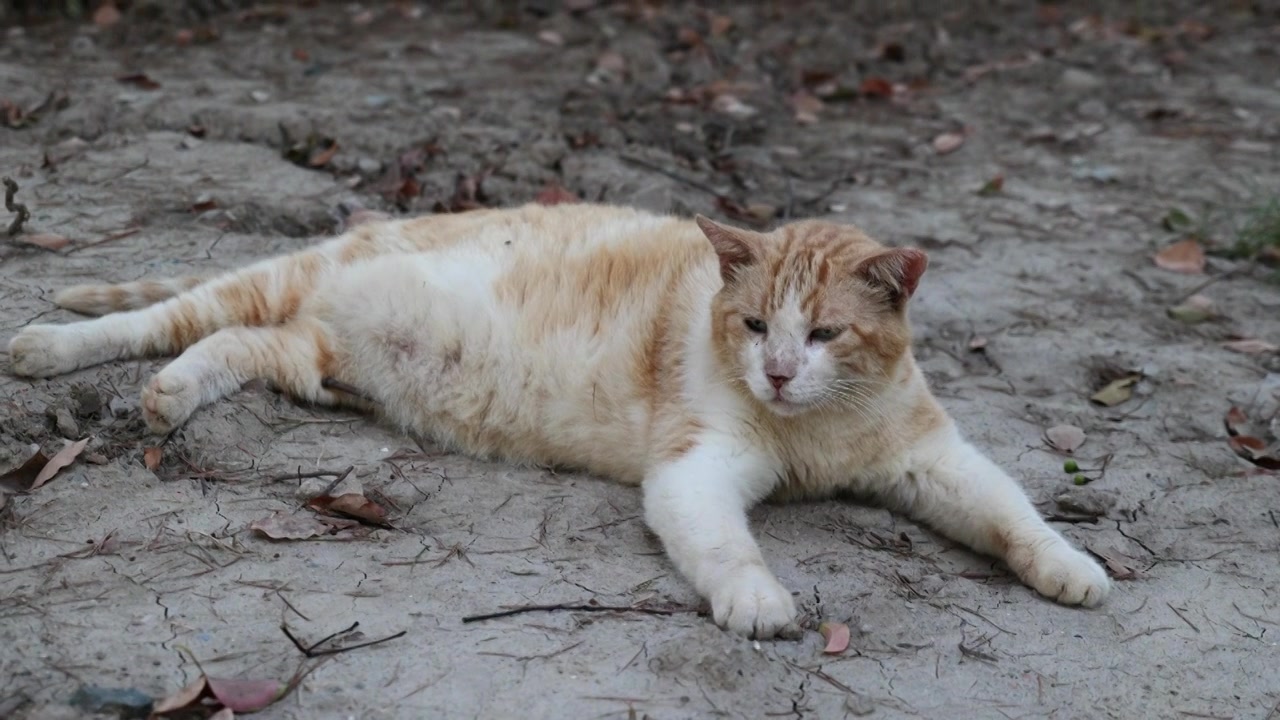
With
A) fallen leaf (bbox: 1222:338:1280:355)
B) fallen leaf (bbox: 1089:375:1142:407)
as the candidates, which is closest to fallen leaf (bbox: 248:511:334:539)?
fallen leaf (bbox: 1089:375:1142:407)

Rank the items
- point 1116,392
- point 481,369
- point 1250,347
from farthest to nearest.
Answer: point 1250,347, point 1116,392, point 481,369

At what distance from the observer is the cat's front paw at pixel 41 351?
396 centimetres

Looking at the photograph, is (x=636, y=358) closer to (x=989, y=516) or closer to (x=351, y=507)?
(x=351, y=507)

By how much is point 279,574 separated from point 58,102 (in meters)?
4.27

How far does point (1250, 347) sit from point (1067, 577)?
8.24ft

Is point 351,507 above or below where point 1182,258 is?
above

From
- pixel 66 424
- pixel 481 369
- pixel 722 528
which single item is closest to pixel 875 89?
pixel 481 369

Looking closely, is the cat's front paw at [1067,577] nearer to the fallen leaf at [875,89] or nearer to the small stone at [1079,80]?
the fallen leaf at [875,89]

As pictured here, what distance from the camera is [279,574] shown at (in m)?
3.18

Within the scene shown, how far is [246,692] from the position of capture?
2670mm

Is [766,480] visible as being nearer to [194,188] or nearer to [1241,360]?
[1241,360]

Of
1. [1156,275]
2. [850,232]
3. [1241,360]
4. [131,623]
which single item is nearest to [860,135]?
[1156,275]

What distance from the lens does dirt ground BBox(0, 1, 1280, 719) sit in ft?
9.78

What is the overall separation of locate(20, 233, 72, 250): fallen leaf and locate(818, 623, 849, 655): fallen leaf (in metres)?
3.45
